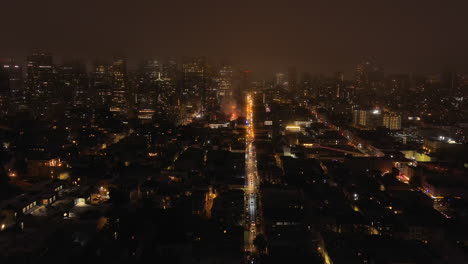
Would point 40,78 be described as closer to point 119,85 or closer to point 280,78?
point 119,85

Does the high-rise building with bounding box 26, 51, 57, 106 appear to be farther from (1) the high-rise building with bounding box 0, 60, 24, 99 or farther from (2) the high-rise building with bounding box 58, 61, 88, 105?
(2) the high-rise building with bounding box 58, 61, 88, 105

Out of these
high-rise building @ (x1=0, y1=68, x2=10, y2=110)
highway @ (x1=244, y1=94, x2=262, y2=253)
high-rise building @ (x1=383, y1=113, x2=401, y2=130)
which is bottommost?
highway @ (x1=244, y1=94, x2=262, y2=253)

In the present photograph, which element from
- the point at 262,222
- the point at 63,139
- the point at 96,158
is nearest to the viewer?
the point at 262,222

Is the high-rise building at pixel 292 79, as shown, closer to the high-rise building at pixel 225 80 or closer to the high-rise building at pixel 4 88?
the high-rise building at pixel 225 80

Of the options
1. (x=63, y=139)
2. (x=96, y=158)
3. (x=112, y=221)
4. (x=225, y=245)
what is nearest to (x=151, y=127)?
(x=63, y=139)

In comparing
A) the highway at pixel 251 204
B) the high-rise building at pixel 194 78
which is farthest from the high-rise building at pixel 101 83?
the highway at pixel 251 204

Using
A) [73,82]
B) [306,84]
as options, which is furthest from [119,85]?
[306,84]

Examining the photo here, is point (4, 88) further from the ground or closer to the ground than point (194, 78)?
closer to the ground

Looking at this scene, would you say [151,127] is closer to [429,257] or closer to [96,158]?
[96,158]

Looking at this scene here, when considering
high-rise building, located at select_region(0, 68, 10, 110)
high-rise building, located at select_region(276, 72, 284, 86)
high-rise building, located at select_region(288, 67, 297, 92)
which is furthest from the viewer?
high-rise building, located at select_region(276, 72, 284, 86)

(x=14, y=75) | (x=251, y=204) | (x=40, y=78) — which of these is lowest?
(x=251, y=204)

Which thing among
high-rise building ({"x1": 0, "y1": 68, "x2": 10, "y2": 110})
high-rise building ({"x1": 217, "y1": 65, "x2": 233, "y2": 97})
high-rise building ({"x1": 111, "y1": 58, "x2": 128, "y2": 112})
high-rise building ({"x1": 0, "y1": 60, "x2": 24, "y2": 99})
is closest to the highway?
high-rise building ({"x1": 111, "y1": 58, "x2": 128, "y2": 112})
